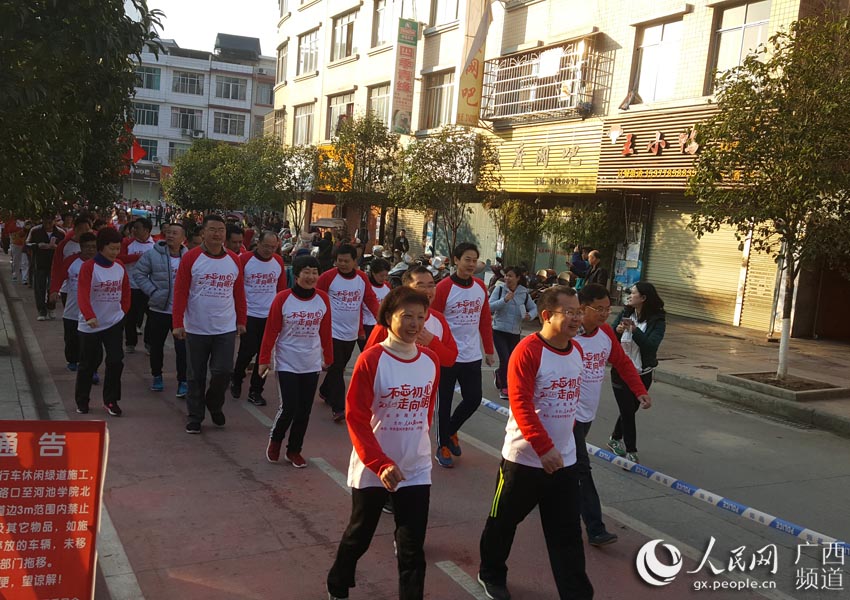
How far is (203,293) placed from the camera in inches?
282

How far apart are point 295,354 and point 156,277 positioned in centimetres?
364

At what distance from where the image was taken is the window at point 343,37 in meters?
34.2

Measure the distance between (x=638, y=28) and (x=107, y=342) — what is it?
15919 mm

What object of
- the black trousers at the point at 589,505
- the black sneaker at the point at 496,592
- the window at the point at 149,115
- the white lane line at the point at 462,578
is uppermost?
the window at the point at 149,115

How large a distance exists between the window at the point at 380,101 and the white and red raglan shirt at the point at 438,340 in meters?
25.0

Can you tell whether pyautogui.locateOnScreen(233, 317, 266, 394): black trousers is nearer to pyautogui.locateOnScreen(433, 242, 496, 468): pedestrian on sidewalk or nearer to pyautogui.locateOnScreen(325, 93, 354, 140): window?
pyautogui.locateOnScreen(433, 242, 496, 468): pedestrian on sidewalk

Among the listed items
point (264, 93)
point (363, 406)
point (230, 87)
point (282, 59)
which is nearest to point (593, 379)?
point (363, 406)

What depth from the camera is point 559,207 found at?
21.4 metres

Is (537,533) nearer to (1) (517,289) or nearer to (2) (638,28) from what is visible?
(1) (517,289)

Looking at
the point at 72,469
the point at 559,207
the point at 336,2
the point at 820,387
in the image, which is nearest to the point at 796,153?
the point at 820,387

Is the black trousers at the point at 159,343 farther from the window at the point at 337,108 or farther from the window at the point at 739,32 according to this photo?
the window at the point at 337,108

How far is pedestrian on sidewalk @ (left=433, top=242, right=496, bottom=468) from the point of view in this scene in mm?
6723

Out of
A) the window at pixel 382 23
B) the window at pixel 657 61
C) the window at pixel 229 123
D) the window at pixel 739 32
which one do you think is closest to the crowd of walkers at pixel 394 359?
the window at pixel 739 32

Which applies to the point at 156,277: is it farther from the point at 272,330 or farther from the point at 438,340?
the point at 438,340
